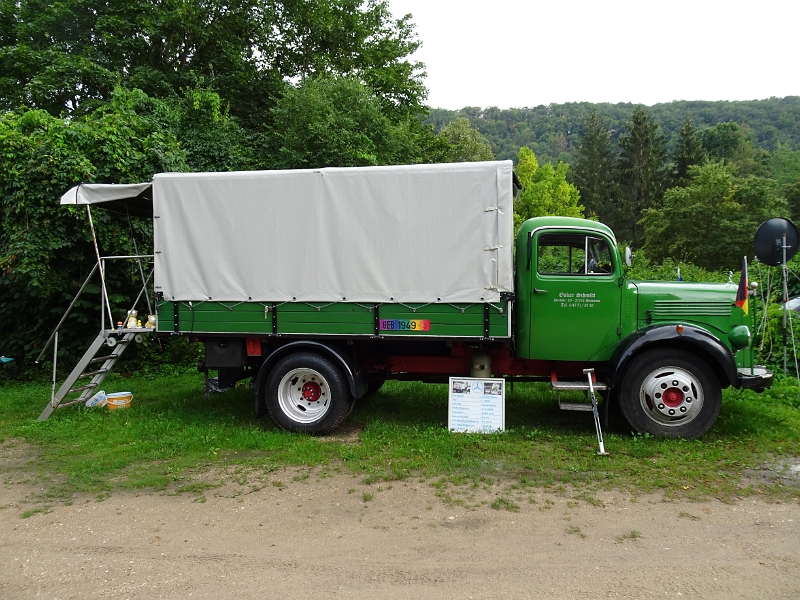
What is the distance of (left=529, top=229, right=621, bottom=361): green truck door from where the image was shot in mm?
6758

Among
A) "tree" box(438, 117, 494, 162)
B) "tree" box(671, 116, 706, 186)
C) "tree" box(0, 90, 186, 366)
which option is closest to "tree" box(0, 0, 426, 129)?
"tree" box(0, 90, 186, 366)

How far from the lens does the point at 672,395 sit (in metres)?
6.50

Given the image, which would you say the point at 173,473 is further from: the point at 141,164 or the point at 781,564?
the point at 141,164

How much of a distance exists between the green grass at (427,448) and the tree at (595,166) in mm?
47944

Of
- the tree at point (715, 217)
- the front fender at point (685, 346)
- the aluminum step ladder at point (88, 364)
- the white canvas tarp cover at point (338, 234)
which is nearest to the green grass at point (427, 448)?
the aluminum step ladder at point (88, 364)

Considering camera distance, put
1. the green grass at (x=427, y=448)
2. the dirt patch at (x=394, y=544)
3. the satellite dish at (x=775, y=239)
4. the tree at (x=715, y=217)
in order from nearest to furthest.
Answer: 1. the dirt patch at (x=394, y=544)
2. the green grass at (x=427, y=448)
3. the satellite dish at (x=775, y=239)
4. the tree at (x=715, y=217)

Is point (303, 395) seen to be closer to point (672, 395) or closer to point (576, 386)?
point (576, 386)

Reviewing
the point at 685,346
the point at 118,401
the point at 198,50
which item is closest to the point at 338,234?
the point at 685,346

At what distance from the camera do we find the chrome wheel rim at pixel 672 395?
6453mm

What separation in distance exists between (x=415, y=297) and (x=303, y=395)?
1.86 m

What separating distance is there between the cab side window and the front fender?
85 centimetres

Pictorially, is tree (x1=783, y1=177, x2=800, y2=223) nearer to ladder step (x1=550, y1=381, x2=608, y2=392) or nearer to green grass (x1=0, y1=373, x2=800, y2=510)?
green grass (x1=0, y1=373, x2=800, y2=510)

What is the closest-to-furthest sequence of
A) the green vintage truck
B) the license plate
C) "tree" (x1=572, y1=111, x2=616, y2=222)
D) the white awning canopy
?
the green vintage truck < the license plate < the white awning canopy < "tree" (x1=572, y1=111, x2=616, y2=222)

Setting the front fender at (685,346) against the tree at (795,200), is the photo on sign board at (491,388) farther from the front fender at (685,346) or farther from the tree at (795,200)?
the tree at (795,200)
